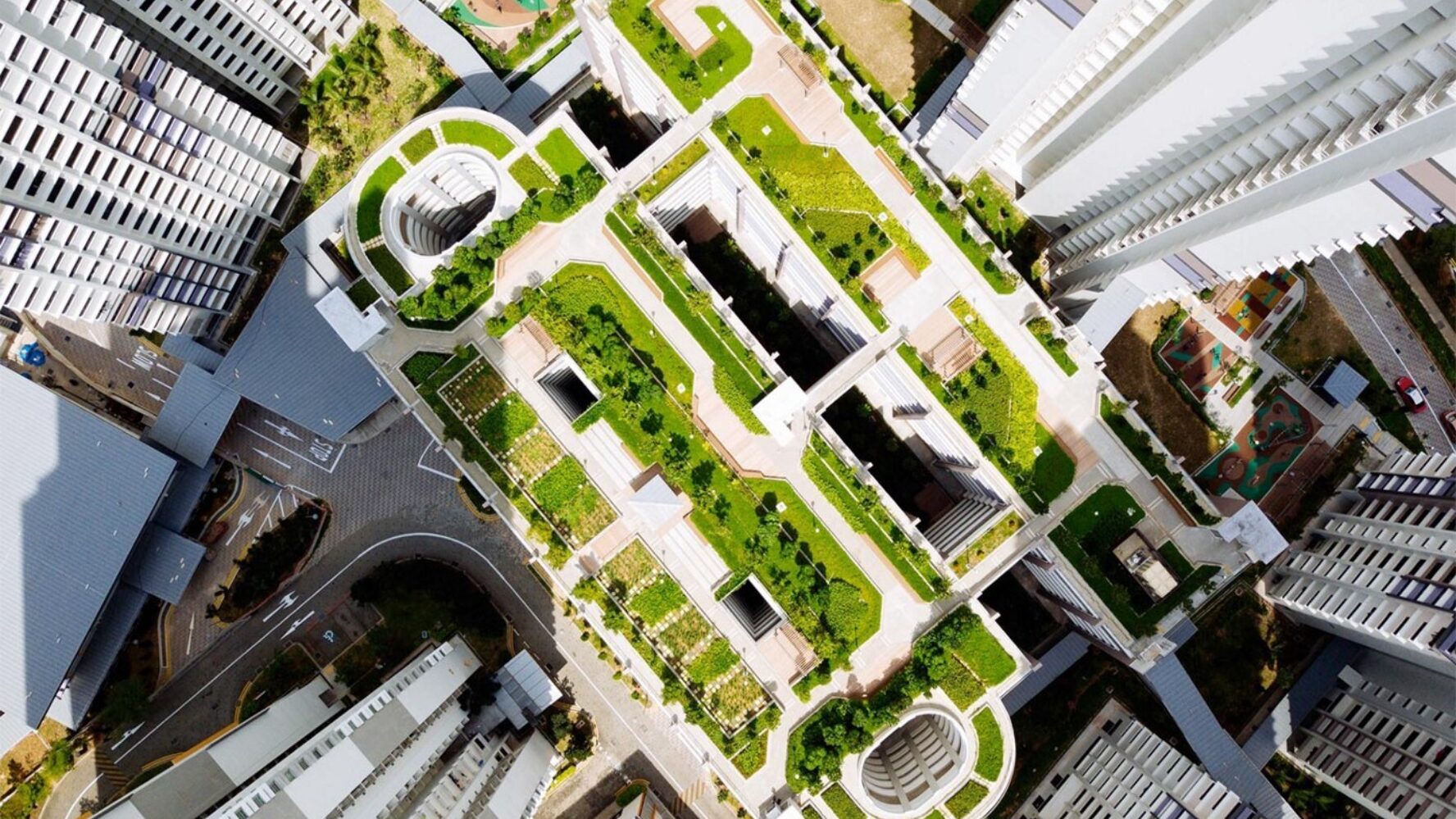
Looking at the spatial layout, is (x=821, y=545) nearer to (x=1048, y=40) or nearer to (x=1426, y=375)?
(x=1048, y=40)

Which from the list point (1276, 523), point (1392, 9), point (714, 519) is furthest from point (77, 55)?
point (1276, 523)

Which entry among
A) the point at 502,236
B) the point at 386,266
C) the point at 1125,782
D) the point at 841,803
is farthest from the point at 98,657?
the point at 1125,782

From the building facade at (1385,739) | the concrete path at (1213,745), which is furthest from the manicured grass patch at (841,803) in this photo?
the building facade at (1385,739)

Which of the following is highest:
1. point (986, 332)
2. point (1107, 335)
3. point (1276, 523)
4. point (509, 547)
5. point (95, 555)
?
point (95, 555)

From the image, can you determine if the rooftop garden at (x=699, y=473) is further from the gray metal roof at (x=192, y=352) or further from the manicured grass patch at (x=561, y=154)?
the gray metal roof at (x=192, y=352)

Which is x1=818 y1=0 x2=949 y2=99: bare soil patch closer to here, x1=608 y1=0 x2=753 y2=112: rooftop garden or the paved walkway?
x1=608 y1=0 x2=753 y2=112: rooftop garden

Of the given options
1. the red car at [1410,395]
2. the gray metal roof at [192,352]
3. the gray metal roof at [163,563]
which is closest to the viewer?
the gray metal roof at [192,352]

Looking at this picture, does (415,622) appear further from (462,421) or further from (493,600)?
(462,421)
